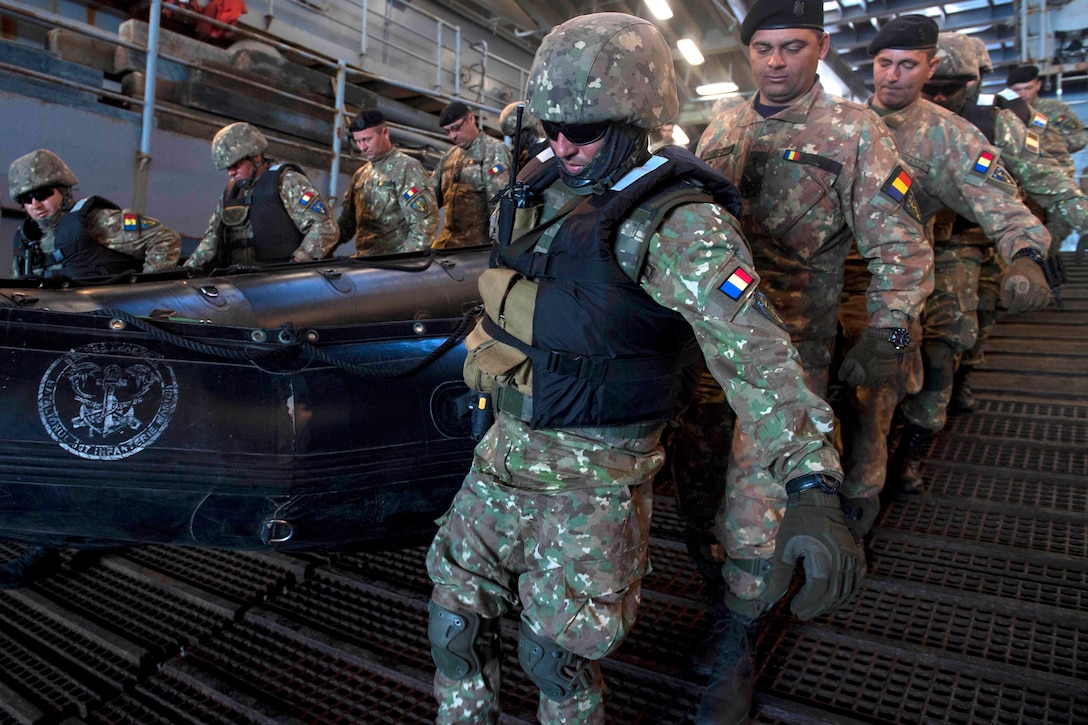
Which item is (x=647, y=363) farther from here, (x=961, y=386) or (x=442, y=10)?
(x=442, y=10)

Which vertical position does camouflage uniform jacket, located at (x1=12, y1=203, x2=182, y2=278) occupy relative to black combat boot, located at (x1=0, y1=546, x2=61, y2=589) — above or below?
above

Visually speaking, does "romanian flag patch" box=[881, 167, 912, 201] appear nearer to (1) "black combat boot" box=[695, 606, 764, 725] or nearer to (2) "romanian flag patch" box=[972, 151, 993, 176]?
(2) "romanian flag patch" box=[972, 151, 993, 176]

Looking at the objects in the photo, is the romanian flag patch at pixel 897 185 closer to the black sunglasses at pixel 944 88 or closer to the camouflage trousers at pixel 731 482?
the camouflage trousers at pixel 731 482

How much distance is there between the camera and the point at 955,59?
3.20m

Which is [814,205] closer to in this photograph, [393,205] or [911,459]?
[911,459]

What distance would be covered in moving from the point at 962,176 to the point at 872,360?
95cm

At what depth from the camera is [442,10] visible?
10.1 metres

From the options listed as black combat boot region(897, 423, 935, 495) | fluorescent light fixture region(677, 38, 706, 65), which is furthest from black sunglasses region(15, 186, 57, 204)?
fluorescent light fixture region(677, 38, 706, 65)

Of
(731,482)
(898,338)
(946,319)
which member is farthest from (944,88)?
(731,482)

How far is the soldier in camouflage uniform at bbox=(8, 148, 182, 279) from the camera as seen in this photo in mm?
3869

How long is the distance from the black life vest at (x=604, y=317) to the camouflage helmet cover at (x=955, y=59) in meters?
2.29

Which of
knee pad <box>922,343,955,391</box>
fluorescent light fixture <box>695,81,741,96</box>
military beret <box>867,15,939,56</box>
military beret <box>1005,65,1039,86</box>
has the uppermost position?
fluorescent light fixture <box>695,81,741,96</box>

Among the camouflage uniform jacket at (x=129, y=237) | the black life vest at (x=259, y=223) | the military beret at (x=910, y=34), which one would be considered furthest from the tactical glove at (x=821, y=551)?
the camouflage uniform jacket at (x=129, y=237)

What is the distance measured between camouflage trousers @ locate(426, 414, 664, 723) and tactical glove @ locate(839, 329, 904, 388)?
783mm
